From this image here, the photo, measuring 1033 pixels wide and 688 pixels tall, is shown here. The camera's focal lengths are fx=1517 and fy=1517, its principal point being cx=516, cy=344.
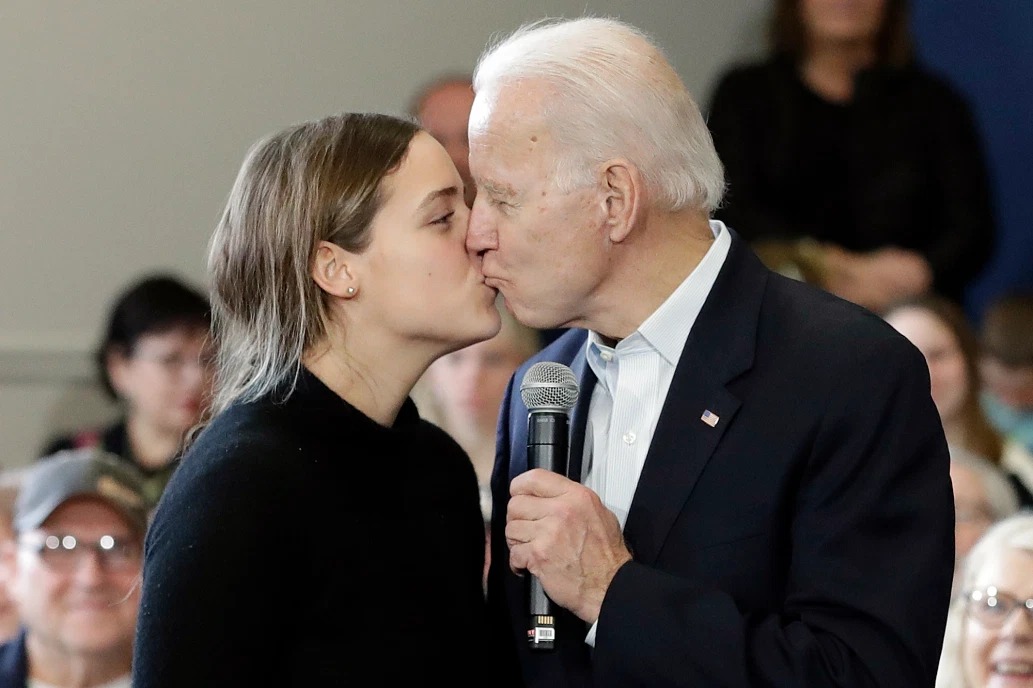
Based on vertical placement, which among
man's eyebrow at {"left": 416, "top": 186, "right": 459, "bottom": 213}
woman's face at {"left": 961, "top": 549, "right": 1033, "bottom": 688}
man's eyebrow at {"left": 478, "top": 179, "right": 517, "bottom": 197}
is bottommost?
woman's face at {"left": 961, "top": 549, "right": 1033, "bottom": 688}

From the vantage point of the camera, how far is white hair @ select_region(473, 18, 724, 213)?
94.6 inches

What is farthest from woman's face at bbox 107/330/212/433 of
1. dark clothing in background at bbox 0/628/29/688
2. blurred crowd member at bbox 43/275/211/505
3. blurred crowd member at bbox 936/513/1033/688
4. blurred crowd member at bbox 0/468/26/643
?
blurred crowd member at bbox 936/513/1033/688

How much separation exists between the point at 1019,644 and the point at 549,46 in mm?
1552

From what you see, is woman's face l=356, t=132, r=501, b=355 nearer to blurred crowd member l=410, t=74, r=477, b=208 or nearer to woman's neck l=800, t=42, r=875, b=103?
blurred crowd member l=410, t=74, r=477, b=208

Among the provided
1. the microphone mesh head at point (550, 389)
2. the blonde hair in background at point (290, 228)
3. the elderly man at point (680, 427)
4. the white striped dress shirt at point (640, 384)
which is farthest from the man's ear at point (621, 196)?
the blonde hair in background at point (290, 228)

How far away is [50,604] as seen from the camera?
11.1ft

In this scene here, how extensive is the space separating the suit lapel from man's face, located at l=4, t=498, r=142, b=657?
4.93 feet

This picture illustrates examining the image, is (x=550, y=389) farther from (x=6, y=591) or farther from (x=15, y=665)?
(x=6, y=591)

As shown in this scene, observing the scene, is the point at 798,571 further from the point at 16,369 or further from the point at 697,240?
the point at 16,369

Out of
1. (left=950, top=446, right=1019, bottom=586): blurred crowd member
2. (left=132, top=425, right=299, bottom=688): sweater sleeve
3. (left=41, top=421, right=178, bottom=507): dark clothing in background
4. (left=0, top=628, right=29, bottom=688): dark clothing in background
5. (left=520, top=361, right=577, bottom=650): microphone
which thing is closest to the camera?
(left=132, top=425, right=299, bottom=688): sweater sleeve

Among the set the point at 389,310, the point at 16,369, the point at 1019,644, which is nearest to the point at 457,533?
the point at 389,310

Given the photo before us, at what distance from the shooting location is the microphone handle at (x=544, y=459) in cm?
222

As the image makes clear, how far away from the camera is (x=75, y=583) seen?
3.39 meters

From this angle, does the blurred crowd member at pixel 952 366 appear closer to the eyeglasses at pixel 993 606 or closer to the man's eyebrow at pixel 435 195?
the eyeglasses at pixel 993 606
